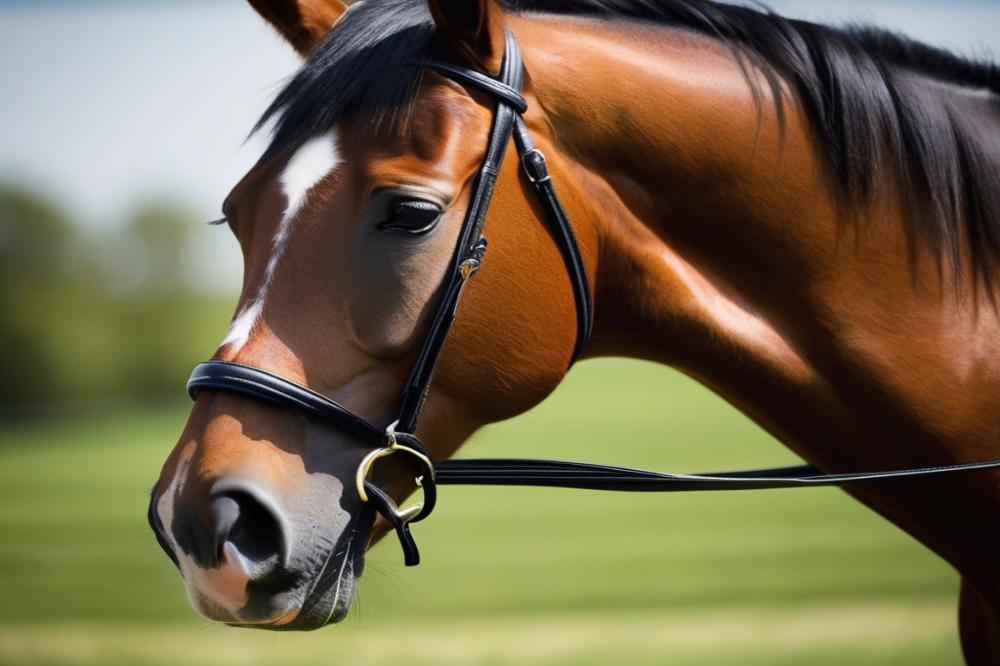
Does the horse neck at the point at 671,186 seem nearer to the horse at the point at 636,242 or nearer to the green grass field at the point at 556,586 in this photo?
the horse at the point at 636,242

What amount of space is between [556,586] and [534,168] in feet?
33.1

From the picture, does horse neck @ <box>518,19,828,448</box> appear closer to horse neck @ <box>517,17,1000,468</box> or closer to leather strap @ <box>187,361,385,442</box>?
horse neck @ <box>517,17,1000,468</box>

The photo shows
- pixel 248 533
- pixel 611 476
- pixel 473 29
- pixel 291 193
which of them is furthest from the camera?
pixel 611 476

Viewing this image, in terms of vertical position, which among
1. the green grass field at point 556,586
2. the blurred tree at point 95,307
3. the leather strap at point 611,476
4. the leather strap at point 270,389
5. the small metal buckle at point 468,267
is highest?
the small metal buckle at point 468,267

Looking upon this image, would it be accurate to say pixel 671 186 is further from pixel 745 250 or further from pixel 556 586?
pixel 556 586

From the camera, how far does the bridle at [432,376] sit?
83.0 inches

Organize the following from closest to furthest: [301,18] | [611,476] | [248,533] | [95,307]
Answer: [248,533] → [611,476] → [301,18] → [95,307]

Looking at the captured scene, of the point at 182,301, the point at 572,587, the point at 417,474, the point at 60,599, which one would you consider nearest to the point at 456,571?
the point at 572,587

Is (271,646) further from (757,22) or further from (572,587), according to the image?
(757,22)

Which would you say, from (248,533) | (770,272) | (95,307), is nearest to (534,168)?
(770,272)

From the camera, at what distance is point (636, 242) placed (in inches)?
98.1

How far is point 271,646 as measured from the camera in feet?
30.7

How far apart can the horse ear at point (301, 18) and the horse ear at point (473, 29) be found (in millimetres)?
587

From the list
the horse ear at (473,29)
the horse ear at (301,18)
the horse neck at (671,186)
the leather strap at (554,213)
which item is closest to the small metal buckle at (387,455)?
the leather strap at (554,213)
